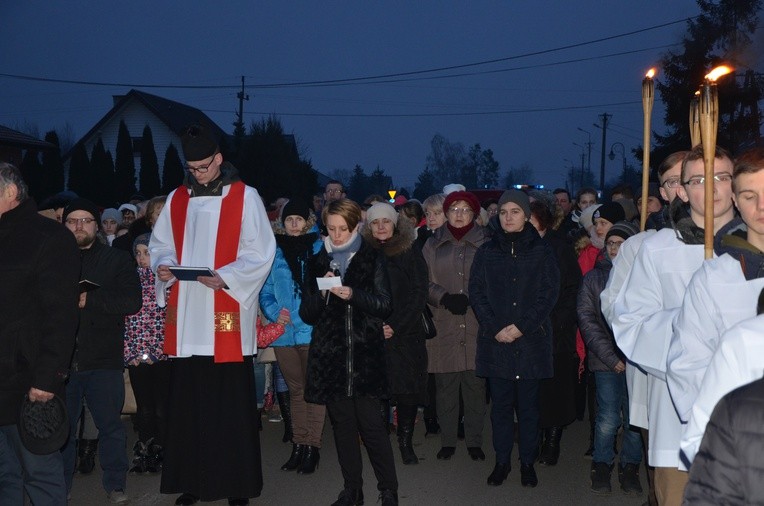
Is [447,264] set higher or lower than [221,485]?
higher

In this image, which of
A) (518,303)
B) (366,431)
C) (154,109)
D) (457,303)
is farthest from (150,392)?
(154,109)

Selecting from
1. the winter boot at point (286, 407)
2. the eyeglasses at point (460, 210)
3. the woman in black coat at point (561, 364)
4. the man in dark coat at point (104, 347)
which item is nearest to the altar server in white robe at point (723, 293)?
the man in dark coat at point (104, 347)

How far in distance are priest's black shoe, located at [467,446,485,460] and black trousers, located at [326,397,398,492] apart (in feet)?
6.50

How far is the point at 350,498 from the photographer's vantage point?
7234mm

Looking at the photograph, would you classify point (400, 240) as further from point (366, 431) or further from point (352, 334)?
point (366, 431)

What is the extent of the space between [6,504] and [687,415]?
12.1 ft

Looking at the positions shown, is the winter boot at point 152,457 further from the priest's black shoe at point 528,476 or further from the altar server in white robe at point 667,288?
the altar server in white robe at point 667,288

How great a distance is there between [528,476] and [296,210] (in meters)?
2.91

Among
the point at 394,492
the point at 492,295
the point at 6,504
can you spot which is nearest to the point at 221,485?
the point at 394,492

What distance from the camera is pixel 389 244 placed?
314 inches

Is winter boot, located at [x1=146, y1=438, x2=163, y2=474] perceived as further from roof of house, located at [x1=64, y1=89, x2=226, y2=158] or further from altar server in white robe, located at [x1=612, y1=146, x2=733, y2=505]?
roof of house, located at [x1=64, y1=89, x2=226, y2=158]

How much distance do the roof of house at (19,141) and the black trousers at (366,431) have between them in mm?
36050

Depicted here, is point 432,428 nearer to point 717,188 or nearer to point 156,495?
point 156,495

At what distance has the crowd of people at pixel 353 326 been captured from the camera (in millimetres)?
4770
